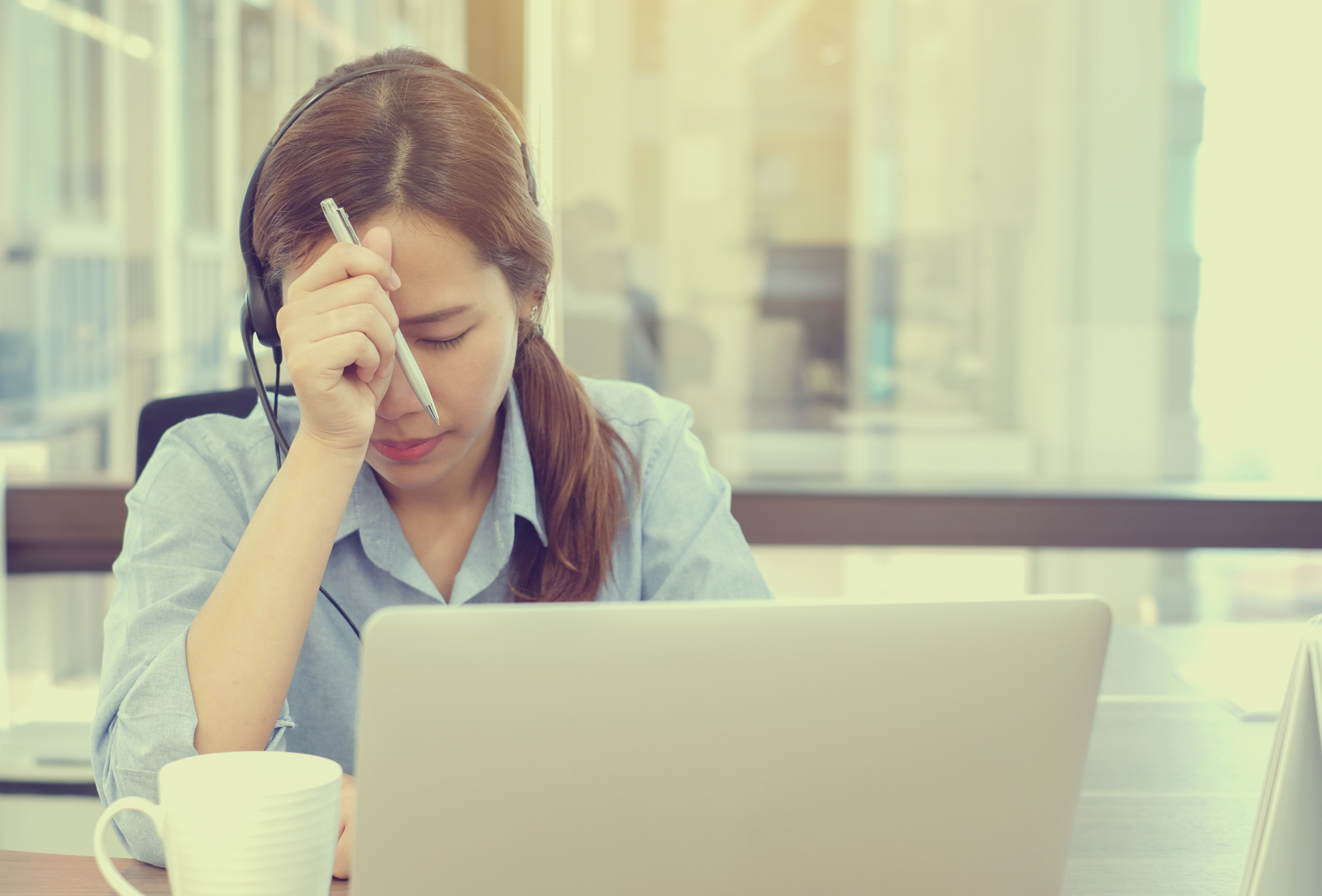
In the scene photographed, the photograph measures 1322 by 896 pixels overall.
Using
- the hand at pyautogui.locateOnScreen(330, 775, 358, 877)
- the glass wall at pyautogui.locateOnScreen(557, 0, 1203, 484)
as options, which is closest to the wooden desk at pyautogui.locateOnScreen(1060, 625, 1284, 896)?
the hand at pyautogui.locateOnScreen(330, 775, 358, 877)

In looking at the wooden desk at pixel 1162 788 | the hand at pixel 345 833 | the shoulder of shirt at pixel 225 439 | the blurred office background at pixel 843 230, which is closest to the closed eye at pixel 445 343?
the shoulder of shirt at pixel 225 439

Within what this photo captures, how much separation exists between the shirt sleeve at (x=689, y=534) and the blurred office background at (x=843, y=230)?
3.50 feet

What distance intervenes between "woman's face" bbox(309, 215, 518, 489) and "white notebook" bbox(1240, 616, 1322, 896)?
65cm

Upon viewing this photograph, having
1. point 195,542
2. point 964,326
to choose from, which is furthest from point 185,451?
point 964,326

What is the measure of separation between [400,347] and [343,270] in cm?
8

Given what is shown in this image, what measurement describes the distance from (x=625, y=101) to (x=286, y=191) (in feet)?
4.84

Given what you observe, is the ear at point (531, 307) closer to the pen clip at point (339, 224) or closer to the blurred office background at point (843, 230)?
the pen clip at point (339, 224)

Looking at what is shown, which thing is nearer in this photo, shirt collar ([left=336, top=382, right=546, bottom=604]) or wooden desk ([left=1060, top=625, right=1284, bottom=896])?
wooden desk ([left=1060, top=625, right=1284, bottom=896])

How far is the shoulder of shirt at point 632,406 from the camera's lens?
1.19m

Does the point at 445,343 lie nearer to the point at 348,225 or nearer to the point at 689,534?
the point at 348,225

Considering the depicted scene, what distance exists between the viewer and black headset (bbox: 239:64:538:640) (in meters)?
0.96

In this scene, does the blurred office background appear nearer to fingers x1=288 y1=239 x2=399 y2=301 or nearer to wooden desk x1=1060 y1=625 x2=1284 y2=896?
wooden desk x1=1060 y1=625 x2=1284 y2=896

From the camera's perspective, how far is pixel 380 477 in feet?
3.57

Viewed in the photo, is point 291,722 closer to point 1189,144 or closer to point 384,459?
point 384,459
